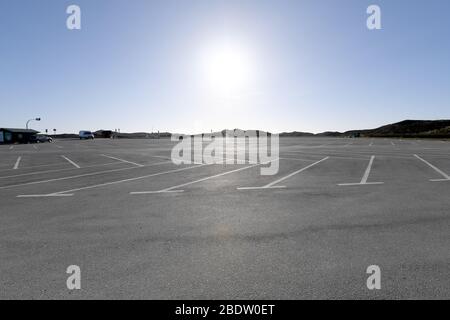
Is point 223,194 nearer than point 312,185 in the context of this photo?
Yes

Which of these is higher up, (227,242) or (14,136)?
(14,136)

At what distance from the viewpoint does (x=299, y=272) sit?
3.55 meters

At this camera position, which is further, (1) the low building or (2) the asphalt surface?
(1) the low building

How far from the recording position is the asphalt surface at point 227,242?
325 centimetres

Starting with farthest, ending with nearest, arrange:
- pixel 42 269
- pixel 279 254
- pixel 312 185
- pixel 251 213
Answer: pixel 312 185, pixel 251 213, pixel 279 254, pixel 42 269

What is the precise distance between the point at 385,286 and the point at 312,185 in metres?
6.07

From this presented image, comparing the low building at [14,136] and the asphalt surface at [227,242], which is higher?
the low building at [14,136]

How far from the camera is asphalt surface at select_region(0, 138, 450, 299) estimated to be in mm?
3254

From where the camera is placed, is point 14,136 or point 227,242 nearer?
point 227,242

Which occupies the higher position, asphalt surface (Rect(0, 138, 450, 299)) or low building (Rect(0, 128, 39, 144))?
low building (Rect(0, 128, 39, 144))

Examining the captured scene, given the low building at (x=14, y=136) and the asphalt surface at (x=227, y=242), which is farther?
the low building at (x=14, y=136)

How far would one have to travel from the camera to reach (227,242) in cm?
454
